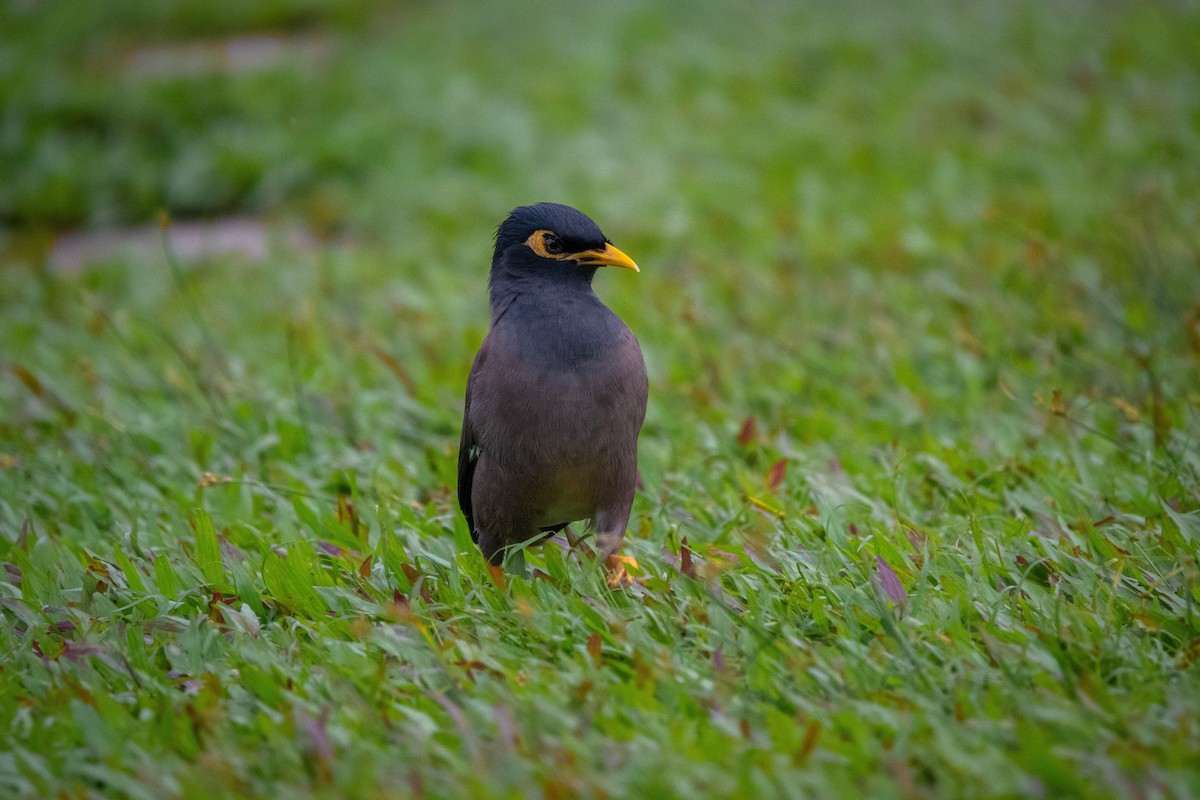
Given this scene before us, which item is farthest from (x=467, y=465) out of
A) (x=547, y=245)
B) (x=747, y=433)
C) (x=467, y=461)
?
(x=747, y=433)

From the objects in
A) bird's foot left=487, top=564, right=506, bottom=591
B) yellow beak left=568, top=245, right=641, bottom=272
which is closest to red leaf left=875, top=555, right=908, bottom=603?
bird's foot left=487, top=564, right=506, bottom=591

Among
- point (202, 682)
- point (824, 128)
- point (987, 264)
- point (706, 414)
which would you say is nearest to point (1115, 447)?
point (706, 414)

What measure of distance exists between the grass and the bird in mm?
161

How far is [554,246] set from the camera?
3799 mm

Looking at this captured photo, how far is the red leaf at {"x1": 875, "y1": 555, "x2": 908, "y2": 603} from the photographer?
10.6 feet

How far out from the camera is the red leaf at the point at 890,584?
3221 millimetres

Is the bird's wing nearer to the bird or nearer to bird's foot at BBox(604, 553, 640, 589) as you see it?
the bird

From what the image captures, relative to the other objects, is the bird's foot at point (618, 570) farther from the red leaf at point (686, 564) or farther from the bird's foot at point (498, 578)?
the bird's foot at point (498, 578)

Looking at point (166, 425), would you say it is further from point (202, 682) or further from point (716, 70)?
point (716, 70)

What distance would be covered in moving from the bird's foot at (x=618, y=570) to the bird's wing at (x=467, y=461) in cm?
51

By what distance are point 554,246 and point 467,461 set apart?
75cm

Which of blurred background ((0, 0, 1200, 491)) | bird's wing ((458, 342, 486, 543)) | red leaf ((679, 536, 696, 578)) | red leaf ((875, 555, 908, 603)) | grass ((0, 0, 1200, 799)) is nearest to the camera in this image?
grass ((0, 0, 1200, 799))

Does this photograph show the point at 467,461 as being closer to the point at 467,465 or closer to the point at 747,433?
the point at 467,465

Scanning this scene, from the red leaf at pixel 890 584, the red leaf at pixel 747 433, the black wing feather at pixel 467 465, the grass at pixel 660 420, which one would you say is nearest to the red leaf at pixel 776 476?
the grass at pixel 660 420
